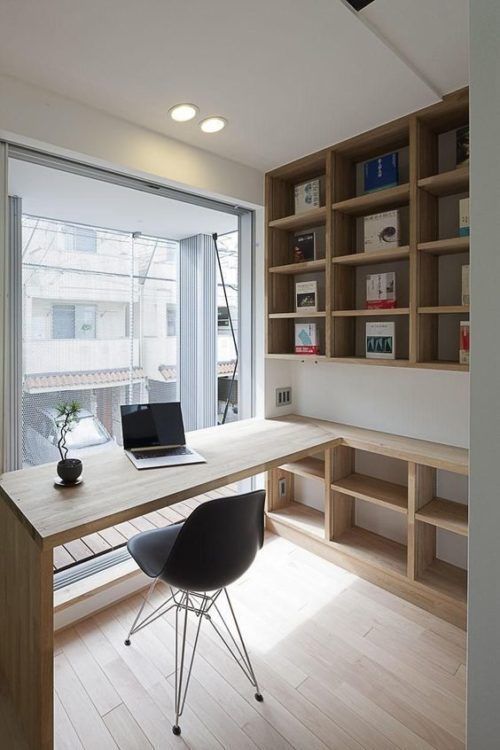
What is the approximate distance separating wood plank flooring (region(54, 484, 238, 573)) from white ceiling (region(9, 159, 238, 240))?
5.52 feet

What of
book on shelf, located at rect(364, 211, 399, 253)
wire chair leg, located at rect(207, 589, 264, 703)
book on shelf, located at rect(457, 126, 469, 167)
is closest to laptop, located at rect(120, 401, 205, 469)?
wire chair leg, located at rect(207, 589, 264, 703)

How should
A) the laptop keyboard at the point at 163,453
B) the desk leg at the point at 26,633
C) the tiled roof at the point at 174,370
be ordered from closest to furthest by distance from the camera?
the desk leg at the point at 26,633, the laptop keyboard at the point at 163,453, the tiled roof at the point at 174,370

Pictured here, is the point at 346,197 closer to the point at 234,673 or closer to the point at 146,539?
the point at 146,539

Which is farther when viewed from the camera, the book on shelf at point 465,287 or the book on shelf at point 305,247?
the book on shelf at point 305,247

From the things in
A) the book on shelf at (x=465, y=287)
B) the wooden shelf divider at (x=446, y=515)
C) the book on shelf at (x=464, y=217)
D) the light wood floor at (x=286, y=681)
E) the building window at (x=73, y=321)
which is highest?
the book on shelf at (x=464, y=217)

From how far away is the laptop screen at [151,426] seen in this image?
2.09 metres

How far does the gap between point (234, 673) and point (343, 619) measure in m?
0.62

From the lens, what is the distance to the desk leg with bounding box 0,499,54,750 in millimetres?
1321

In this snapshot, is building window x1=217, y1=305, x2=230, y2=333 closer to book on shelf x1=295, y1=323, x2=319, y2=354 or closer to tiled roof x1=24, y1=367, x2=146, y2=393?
book on shelf x1=295, y1=323, x2=319, y2=354

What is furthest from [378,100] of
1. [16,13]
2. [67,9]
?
[16,13]

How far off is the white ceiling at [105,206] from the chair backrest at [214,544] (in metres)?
1.74

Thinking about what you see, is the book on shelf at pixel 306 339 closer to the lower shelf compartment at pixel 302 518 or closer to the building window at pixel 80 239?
the lower shelf compartment at pixel 302 518

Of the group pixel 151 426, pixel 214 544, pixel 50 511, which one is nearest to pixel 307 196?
pixel 151 426

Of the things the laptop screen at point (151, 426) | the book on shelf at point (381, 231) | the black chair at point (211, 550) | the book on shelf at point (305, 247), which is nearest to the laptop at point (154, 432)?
the laptop screen at point (151, 426)
